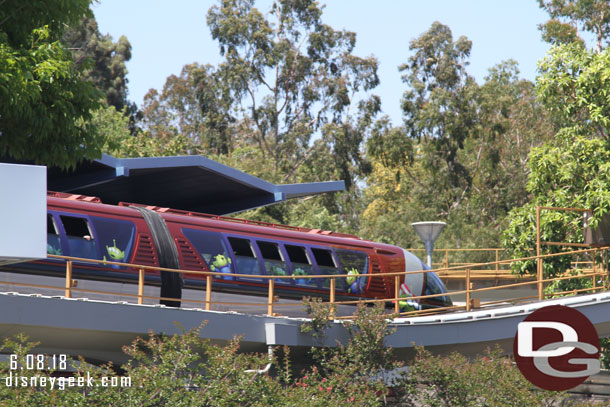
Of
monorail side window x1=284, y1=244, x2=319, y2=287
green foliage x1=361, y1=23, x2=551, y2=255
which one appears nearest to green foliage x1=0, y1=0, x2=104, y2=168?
monorail side window x1=284, y1=244, x2=319, y2=287

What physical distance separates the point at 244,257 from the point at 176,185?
5.34 meters

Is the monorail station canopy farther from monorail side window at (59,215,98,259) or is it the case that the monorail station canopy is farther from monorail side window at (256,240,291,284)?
monorail side window at (256,240,291,284)

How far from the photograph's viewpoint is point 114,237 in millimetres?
17500

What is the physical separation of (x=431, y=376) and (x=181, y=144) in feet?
96.5

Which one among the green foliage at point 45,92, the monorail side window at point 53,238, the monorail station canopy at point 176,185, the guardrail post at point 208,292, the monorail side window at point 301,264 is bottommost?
the guardrail post at point 208,292

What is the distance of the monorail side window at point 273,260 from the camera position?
1983cm

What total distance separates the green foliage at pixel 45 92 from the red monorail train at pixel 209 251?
43.6 inches

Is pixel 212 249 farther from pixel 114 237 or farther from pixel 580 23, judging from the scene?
pixel 580 23

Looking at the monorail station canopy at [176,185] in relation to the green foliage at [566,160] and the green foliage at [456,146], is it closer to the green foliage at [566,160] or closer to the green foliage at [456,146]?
the green foliage at [566,160]

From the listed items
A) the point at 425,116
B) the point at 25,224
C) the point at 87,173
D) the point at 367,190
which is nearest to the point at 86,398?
the point at 25,224

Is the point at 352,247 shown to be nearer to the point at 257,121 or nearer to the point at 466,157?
the point at 257,121

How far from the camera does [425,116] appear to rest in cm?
4794

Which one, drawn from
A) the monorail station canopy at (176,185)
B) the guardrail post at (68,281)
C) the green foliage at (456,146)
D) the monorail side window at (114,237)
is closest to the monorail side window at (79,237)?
the monorail side window at (114,237)

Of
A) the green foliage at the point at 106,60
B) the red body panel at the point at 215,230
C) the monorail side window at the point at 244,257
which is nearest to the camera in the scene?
the red body panel at the point at 215,230
